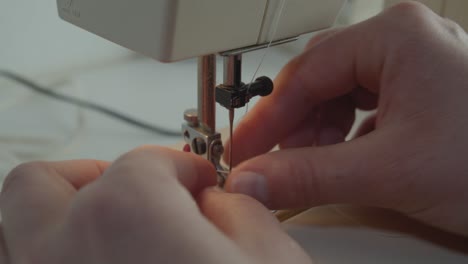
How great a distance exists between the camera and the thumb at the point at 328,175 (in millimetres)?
445

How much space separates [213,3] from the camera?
1.18 feet

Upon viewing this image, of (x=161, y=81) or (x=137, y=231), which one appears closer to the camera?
(x=137, y=231)

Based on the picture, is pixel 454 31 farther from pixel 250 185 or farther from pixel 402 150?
pixel 250 185

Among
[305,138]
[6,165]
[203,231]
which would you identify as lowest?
[6,165]

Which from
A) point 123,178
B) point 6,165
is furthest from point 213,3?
point 6,165

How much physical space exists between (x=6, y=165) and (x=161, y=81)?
39cm

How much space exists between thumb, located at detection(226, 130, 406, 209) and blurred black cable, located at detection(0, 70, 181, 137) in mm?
435

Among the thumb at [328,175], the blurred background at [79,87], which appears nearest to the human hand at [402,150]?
the thumb at [328,175]

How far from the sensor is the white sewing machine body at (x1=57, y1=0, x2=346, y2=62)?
35 cm

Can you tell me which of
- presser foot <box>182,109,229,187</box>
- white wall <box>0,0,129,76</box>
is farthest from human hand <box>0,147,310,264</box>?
white wall <box>0,0,129,76</box>

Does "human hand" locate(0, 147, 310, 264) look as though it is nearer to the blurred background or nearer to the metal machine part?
the metal machine part

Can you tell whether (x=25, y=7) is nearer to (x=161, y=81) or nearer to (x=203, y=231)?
(x=161, y=81)

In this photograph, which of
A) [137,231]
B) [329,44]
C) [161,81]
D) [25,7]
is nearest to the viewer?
[137,231]

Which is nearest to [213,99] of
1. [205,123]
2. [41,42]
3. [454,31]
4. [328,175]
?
[205,123]
